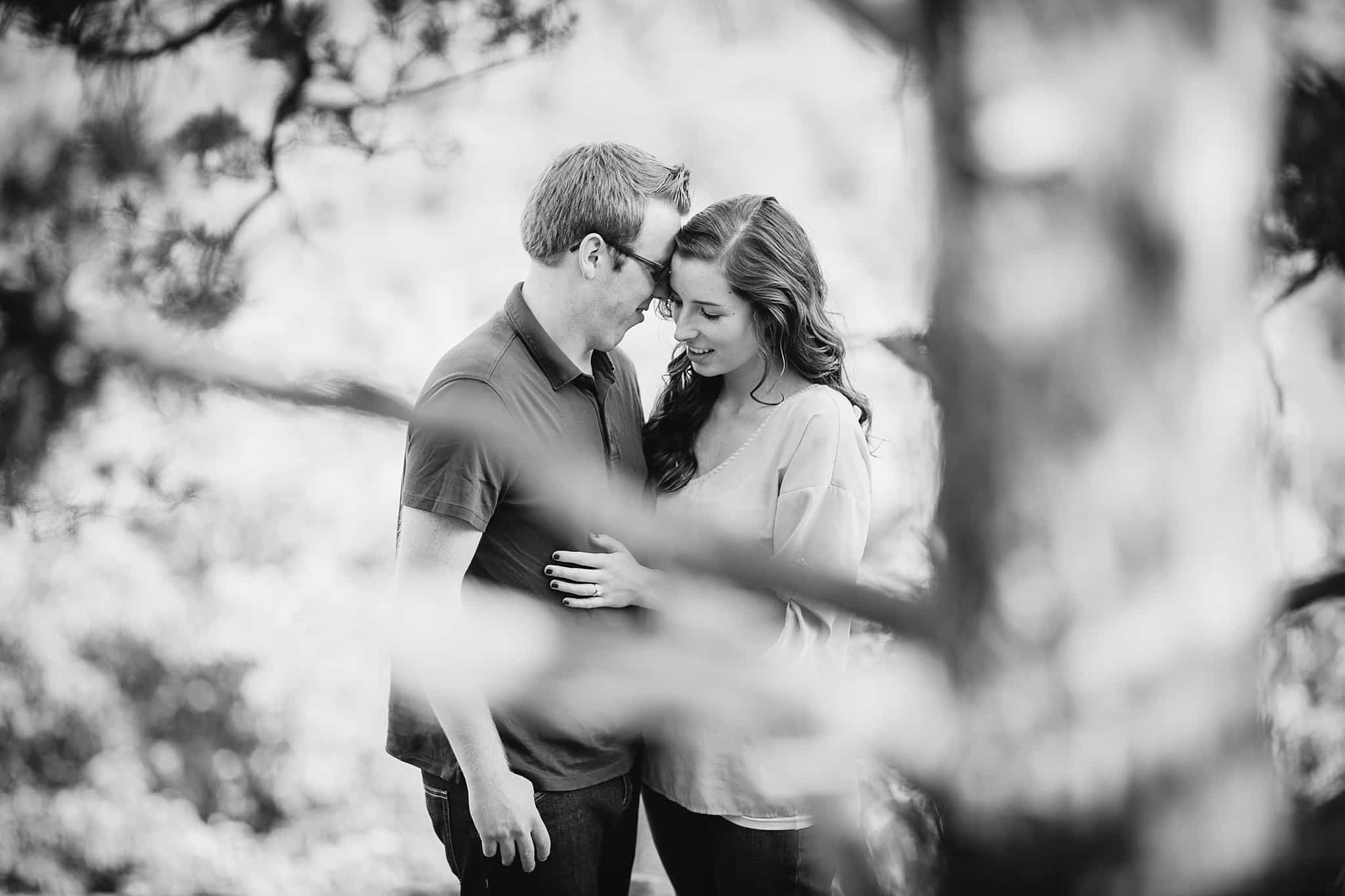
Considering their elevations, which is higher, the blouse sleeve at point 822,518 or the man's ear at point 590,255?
the man's ear at point 590,255

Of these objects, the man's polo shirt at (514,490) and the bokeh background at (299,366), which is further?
the bokeh background at (299,366)

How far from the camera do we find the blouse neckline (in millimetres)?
1141

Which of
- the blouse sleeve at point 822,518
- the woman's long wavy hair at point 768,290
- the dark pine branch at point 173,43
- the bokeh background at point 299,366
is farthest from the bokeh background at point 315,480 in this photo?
the blouse sleeve at point 822,518

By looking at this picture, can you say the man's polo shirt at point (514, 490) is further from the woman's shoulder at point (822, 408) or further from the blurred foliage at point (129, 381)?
the blurred foliage at point (129, 381)

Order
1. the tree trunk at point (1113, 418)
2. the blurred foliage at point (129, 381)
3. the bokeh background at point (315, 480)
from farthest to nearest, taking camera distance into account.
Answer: the bokeh background at point (315, 480) → the blurred foliage at point (129, 381) → the tree trunk at point (1113, 418)

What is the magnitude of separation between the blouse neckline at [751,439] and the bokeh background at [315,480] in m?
0.81

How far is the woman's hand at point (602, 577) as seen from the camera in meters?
1.04

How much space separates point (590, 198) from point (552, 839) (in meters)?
0.69

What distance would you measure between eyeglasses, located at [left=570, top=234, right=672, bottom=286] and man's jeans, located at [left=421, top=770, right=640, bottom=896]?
566 millimetres

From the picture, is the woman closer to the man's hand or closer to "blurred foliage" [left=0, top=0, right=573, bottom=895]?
the man's hand

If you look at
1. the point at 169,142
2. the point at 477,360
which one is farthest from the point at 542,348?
the point at 169,142

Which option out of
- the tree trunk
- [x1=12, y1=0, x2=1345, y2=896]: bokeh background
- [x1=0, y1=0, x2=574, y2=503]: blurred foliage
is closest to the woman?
[x1=12, y1=0, x2=1345, y2=896]: bokeh background

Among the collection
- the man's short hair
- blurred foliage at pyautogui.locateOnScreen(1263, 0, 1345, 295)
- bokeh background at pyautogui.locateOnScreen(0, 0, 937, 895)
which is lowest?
bokeh background at pyautogui.locateOnScreen(0, 0, 937, 895)

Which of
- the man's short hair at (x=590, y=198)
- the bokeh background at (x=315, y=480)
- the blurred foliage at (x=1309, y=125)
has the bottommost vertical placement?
the bokeh background at (x=315, y=480)
